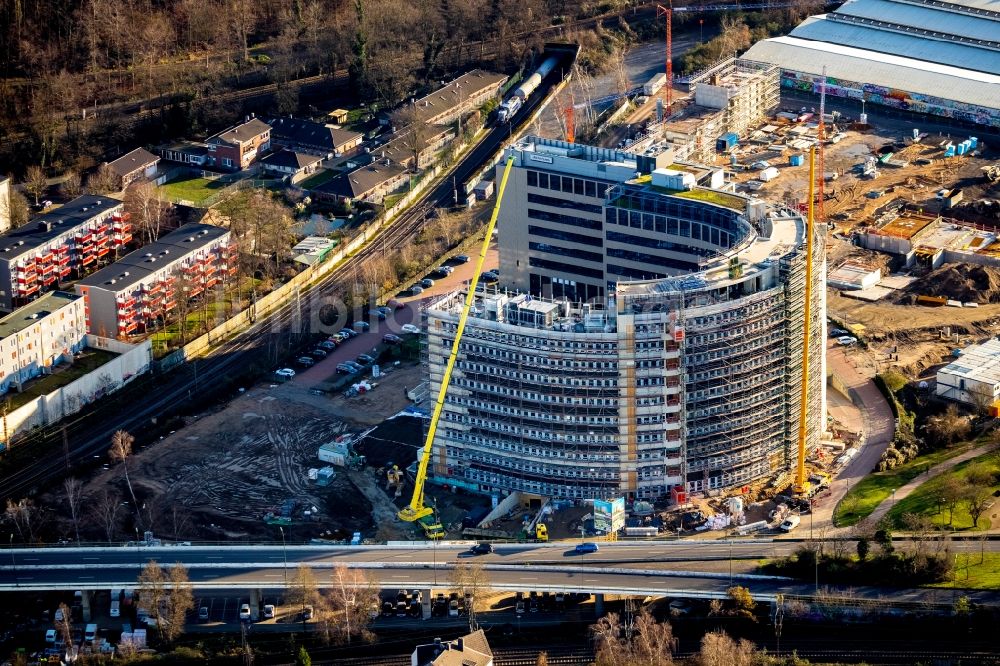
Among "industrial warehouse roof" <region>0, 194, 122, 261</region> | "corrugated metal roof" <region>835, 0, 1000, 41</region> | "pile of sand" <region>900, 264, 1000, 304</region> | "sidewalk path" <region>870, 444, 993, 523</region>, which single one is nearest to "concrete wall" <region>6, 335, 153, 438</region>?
"industrial warehouse roof" <region>0, 194, 122, 261</region>

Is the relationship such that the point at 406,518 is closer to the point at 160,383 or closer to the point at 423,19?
the point at 160,383

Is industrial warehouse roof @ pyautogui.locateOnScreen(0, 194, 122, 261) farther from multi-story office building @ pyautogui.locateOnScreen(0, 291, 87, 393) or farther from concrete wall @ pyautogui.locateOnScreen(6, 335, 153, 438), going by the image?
concrete wall @ pyautogui.locateOnScreen(6, 335, 153, 438)

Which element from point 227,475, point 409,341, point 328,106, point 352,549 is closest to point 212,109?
point 328,106

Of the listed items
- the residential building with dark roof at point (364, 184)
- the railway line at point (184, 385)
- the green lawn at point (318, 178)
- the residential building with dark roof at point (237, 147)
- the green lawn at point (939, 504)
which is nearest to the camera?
the green lawn at point (939, 504)

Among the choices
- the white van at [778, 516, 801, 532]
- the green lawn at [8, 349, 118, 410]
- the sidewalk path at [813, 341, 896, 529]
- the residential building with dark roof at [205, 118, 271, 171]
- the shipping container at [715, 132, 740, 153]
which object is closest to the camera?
the white van at [778, 516, 801, 532]

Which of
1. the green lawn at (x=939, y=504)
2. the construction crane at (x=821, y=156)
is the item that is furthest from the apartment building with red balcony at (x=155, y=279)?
the green lawn at (x=939, y=504)

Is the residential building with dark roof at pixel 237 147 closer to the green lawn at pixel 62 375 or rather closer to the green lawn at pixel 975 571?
the green lawn at pixel 62 375

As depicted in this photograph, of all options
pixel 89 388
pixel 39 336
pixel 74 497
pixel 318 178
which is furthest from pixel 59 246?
pixel 74 497
